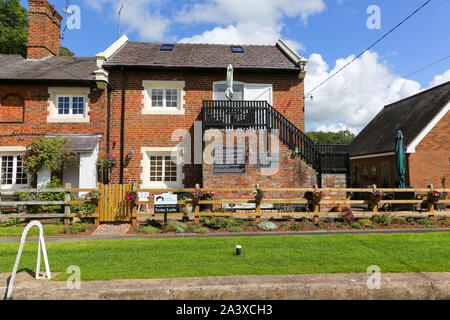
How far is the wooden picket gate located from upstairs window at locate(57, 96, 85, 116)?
232 inches

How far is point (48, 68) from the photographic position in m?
13.7

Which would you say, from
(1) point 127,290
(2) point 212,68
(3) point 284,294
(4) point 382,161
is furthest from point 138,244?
(4) point 382,161

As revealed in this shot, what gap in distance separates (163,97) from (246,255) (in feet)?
32.9

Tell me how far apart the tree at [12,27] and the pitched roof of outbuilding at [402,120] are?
27.9m

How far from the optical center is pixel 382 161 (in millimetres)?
18781

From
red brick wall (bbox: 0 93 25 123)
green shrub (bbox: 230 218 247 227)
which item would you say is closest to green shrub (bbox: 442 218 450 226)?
green shrub (bbox: 230 218 247 227)

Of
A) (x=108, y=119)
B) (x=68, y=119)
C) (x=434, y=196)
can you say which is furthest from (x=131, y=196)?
(x=434, y=196)

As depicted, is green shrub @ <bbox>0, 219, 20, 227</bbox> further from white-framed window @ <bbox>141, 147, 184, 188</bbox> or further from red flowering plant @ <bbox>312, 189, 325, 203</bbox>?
red flowering plant @ <bbox>312, 189, 325, 203</bbox>

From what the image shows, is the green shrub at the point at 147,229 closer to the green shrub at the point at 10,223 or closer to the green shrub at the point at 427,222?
the green shrub at the point at 10,223

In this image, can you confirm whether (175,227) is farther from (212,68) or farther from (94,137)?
(212,68)

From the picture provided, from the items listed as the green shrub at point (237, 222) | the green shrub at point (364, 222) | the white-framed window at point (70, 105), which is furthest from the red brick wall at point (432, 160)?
the white-framed window at point (70, 105)

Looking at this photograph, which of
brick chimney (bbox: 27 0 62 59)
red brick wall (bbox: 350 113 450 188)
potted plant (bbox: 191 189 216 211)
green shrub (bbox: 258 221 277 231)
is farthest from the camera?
red brick wall (bbox: 350 113 450 188)

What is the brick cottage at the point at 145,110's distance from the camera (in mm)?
11914

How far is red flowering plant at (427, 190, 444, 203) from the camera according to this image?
31.7ft
